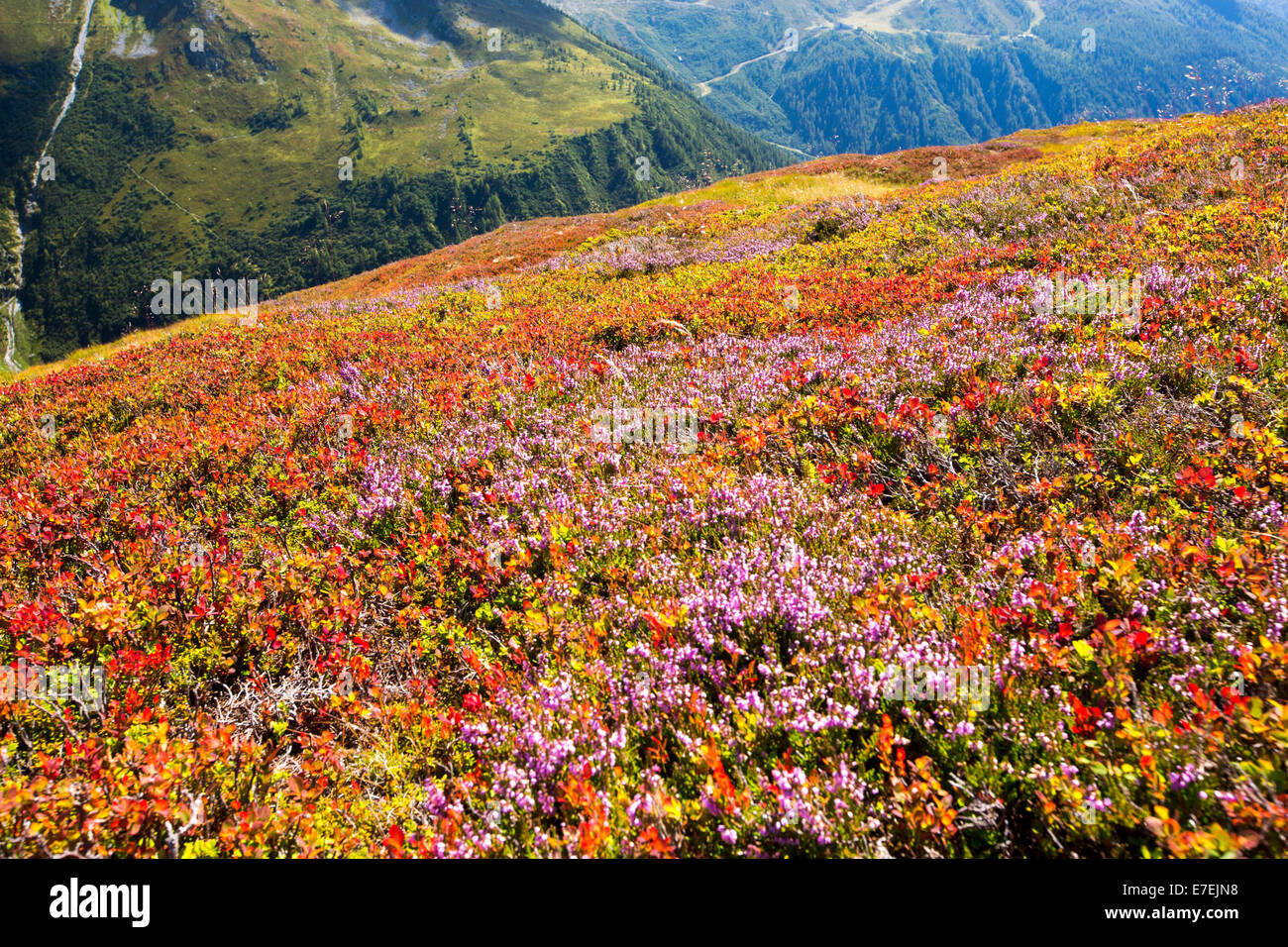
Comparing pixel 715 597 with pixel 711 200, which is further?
pixel 711 200

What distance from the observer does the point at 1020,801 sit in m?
2.45

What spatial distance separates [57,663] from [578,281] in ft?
50.8

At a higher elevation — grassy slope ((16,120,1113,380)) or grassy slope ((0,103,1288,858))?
grassy slope ((16,120,1113,380))

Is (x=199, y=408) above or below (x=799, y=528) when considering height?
below

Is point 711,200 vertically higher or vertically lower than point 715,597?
higher

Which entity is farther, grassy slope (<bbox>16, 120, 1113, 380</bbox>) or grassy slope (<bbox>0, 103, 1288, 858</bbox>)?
grassy slope (<bbox>16, 120, 1113, 380</bbox>)

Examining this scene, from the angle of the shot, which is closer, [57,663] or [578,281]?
[57,663]

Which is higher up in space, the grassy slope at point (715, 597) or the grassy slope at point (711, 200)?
the grassy slope at point (711, 200)

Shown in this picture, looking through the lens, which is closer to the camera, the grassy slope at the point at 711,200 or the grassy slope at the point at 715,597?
the grassy slope at the point at 715,597

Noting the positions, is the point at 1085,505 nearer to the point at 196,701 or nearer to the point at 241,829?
the point at 241,829

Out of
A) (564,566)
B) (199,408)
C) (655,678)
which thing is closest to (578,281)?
(199,408)
